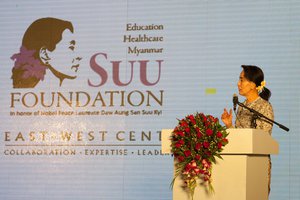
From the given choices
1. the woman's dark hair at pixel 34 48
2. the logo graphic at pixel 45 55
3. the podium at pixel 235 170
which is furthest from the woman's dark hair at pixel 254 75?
the woman's dark hair at pixel 34 48

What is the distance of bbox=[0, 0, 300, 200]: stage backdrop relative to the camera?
18.7 ft

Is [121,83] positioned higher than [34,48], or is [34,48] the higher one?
[34,48]

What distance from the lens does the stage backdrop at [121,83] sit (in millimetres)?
5707

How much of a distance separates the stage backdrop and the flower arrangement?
1991 millimetres

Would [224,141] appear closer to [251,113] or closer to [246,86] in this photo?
[251,113]

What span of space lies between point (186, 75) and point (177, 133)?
2.21m

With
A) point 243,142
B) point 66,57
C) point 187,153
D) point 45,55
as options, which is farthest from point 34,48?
point 243,142

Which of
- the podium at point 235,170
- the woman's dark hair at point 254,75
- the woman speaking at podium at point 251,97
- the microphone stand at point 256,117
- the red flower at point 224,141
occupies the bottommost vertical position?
the podium at point 235,170

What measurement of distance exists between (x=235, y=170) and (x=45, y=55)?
319cm

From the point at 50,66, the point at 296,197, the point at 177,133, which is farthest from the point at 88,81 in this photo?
the point at 177,133

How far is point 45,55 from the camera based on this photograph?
6.42 meters

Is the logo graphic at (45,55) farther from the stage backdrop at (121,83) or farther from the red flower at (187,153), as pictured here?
the red flower at (187,153)

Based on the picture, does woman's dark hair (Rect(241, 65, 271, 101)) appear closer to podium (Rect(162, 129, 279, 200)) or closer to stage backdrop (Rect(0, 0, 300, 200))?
podium (Rect(162, 129, 279, 200))

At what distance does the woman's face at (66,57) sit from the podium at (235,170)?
102 inches
